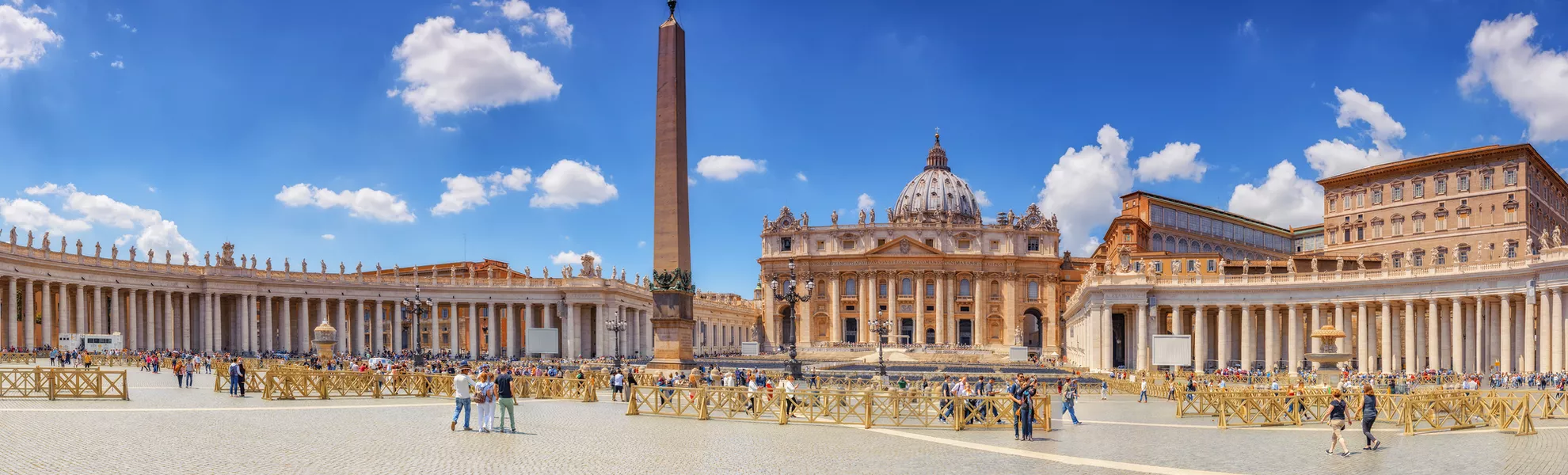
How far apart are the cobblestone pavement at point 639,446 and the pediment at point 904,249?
89.2 m

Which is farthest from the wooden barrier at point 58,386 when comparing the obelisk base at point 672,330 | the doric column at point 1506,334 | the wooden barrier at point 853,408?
the doric column at point 1506,334

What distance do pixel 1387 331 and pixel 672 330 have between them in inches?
1747

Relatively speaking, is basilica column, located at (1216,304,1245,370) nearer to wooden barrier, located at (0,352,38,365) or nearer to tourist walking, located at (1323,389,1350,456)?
tourist walking, located at (1323,389,1350,456)

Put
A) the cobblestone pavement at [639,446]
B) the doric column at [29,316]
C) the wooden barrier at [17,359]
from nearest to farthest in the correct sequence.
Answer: the cobblestone pavement at [639,446], the wooden barrier at [17,359], the doric column at [29,316]

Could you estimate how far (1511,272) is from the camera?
47.9 m

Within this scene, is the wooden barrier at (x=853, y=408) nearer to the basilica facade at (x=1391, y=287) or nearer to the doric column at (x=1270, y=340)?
the basilica facade at (x=1391, y=287)

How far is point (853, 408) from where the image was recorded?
21.6 m

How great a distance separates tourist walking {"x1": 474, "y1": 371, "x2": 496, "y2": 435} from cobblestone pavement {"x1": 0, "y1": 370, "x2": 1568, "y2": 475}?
0.66 m

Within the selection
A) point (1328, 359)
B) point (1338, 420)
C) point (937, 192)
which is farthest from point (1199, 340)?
point (937, 192)

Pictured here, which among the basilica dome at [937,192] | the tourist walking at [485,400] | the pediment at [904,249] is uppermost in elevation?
the basilica dome at [937,192]

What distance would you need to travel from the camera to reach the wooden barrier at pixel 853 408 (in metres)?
21.1

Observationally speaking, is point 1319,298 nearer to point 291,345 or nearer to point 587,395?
point 587,395

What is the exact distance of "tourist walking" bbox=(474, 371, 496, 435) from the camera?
59.3 feet

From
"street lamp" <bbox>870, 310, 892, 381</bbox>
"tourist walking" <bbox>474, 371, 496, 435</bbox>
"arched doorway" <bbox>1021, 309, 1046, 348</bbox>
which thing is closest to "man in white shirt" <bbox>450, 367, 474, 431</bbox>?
"tourist walking" <bbox>474, 371, 496, 435</bbox>
